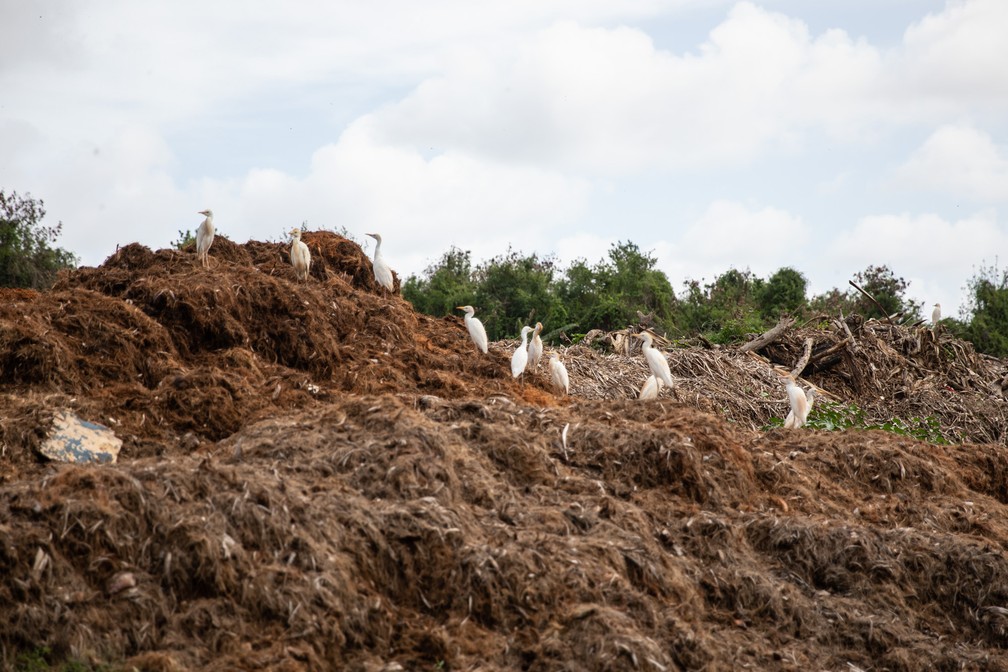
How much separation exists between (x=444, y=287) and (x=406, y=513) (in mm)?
17020

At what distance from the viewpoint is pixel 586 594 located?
6230mm

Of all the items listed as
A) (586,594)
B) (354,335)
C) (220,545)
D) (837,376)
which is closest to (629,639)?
(586,594)

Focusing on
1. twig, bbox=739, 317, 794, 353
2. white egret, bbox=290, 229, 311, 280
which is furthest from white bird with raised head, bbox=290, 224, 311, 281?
twig, bbox=739, 317, 794, 353

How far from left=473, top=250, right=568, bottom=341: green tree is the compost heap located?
8.87 m

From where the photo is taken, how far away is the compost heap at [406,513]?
218 inches

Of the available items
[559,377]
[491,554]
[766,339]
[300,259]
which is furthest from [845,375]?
[491,554]

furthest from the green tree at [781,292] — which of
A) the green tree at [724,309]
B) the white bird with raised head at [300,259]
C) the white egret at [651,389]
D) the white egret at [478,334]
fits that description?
the white bird with raised head at [300,259]

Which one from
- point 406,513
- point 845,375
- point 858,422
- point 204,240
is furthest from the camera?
point 845,375

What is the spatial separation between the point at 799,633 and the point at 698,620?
2.61 feet

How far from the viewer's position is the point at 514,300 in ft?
70.7

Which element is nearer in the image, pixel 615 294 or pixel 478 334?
pixel 478 334

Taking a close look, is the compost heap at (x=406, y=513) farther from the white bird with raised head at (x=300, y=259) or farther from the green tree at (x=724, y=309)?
the green tree at (x=724, y=309)

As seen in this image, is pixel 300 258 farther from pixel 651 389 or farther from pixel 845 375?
pixel 845 375

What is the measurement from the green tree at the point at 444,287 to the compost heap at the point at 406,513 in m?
10.2
